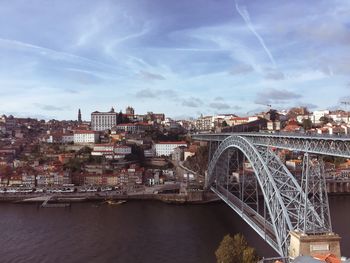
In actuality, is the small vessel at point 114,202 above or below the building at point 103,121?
below

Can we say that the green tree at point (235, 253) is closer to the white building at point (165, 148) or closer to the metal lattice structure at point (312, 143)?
the metal lattice structure at point (312, 143)

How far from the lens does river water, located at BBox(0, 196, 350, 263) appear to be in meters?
16.3

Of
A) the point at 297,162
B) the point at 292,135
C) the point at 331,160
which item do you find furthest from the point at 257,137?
the point at 331,160

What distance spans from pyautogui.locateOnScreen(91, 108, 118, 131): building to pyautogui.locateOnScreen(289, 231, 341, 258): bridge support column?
4589cm

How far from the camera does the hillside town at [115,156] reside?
3331 centimetres

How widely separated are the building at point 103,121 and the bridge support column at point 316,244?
4589 centimetres

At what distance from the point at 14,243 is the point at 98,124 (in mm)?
37272

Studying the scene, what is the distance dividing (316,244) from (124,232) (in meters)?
11.3

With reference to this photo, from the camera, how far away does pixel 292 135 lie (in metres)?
12.0

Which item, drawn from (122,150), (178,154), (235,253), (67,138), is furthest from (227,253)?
(67,138)

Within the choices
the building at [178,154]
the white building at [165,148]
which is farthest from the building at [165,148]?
the building at [178,154]

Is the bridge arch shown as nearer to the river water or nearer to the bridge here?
the bridge

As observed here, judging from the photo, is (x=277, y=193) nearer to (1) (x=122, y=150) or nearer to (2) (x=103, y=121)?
(1) (x=122, y=150)

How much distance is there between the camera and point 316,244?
34.8ft
